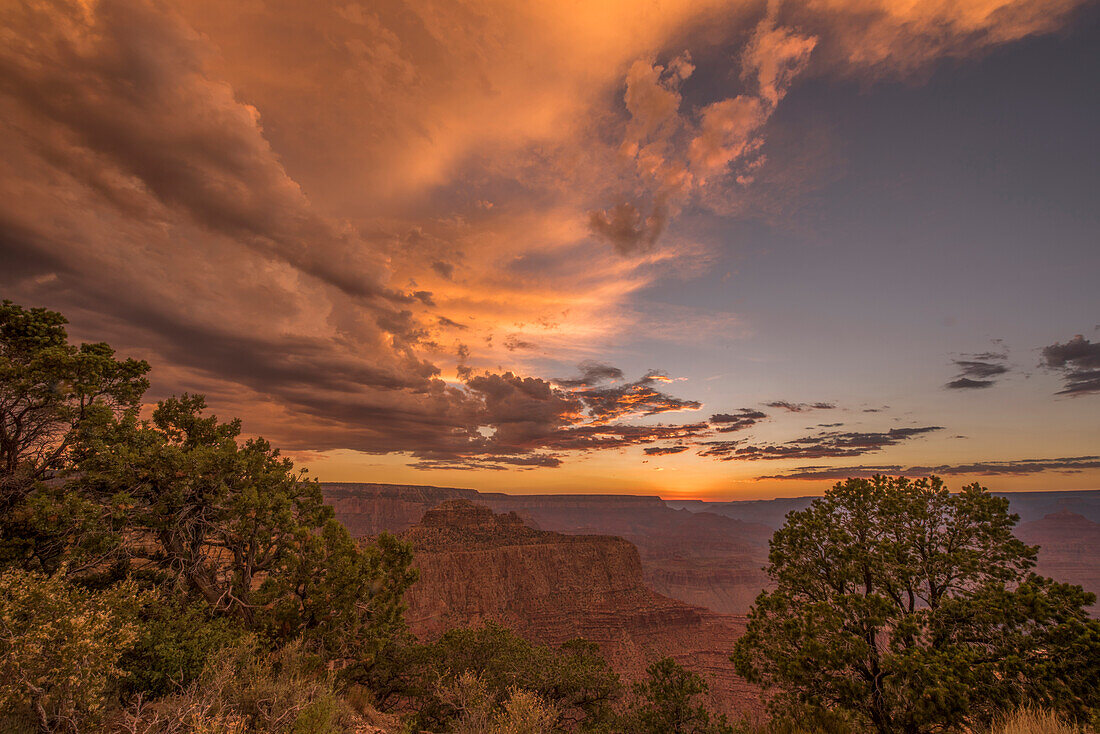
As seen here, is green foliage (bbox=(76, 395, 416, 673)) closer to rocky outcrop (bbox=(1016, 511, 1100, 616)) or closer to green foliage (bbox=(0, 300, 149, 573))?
green foliage (bbox=(0, 300, 149, 573))

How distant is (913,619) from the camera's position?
1034 centimetres

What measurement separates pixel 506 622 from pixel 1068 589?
78.5 metres

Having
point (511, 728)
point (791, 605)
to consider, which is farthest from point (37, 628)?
point (791, 605)

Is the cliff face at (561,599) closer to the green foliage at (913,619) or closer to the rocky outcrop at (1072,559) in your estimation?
the green foliage at (913,619)

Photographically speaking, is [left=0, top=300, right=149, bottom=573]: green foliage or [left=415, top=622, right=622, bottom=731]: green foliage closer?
[left=0, top=300, right=149, bottom=573]: green foliage

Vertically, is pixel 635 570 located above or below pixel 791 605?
below

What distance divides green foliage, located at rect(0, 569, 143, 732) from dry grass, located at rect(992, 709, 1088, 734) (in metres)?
17.3

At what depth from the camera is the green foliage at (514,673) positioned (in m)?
18.8

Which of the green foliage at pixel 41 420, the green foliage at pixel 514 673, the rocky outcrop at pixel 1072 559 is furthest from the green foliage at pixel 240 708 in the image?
the rocky outcrop at pixel 1072 559

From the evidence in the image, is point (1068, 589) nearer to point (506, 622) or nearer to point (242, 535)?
point (242, 535)

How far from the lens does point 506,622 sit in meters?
73.5

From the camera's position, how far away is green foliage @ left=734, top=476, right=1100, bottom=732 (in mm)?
8773

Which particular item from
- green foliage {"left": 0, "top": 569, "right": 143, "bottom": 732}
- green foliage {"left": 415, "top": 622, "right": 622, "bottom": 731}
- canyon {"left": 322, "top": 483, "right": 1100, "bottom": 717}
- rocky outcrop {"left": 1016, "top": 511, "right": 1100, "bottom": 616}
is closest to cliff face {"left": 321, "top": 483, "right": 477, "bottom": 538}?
canyon {"left": 322, "top": 483, "right": 1100, "bottom": 717}

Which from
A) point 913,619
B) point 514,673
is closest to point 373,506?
point 514,673
